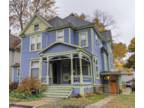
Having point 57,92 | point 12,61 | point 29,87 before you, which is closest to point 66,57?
point 57,92

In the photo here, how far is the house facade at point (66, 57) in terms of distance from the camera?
2.64 metres

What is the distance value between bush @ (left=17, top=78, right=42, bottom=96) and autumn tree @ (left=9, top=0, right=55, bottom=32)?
693 millimetres

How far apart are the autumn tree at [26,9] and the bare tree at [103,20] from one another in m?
0.57

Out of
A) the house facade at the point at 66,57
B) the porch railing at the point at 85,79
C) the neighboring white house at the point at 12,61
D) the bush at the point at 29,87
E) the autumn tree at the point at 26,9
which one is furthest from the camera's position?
the porch railing at the point at 85,79

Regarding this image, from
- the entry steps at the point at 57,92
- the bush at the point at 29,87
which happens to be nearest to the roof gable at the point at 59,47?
the entry steps at the point at 57,92

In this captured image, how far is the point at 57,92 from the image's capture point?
2.46m

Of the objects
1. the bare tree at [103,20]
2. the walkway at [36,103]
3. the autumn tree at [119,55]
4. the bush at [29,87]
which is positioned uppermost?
the bare tree at [103,20]

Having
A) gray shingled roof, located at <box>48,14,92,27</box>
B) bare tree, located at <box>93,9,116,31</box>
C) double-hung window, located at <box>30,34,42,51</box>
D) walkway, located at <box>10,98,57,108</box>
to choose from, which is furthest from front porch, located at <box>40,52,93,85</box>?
bare tree, located at <box>93,9,116,31</box>

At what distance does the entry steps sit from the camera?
2280 millimetres

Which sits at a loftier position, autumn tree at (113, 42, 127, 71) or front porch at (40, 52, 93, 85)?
autumn tree at (113, 42, 127, 71)

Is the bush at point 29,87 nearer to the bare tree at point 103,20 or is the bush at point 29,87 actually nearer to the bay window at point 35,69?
the bay window at point 35,69

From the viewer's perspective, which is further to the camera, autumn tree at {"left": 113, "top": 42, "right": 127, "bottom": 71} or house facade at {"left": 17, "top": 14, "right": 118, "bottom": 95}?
house facade at {"left": 17, "top": 14, "right": 118, "bottom": 95}

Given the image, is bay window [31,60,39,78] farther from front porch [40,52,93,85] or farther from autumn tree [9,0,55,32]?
Result: autumn tree [9,0,55,32]

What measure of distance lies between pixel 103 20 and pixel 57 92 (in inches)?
45.2
